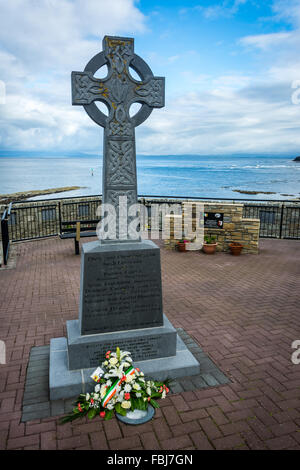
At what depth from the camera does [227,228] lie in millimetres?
10453

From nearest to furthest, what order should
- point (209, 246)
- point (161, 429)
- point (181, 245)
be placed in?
point (161, 429) → point (209, 246) → point (181, 245)

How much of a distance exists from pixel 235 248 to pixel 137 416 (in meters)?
7.35

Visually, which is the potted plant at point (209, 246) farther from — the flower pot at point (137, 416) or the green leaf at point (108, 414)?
the green leaf at point (108, 414)

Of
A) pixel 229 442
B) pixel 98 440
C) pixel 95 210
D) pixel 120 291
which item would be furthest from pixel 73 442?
pixel 95 210

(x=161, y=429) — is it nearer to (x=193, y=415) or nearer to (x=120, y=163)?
(x=193, y=415)

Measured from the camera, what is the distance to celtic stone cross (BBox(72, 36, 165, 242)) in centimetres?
386

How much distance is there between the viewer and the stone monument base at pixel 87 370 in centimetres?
368

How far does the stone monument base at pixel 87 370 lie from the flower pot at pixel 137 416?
1.68 ft

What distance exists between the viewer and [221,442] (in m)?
3.04

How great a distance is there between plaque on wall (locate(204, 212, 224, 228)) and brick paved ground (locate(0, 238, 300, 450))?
1.15 meters

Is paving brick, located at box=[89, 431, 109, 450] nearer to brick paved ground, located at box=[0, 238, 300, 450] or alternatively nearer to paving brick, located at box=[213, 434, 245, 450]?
brick paved ground, located at box=[0, 238, 300, 450]

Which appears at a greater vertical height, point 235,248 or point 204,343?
point 235,248

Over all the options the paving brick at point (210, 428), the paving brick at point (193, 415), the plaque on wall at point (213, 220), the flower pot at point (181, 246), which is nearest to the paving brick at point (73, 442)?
the paving brick at point (193, 415)

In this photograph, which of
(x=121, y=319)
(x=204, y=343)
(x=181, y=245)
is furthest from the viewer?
(x=181, y=245)
